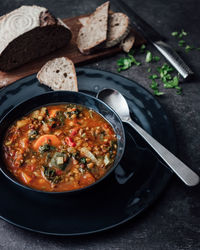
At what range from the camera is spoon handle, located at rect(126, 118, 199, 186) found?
3.31m

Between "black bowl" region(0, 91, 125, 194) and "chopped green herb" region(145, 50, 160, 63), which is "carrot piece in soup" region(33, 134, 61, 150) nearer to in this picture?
"black bowl" region(0, 91, 125, 194)

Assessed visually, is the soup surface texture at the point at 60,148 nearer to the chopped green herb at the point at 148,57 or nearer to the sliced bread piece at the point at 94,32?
the sliced bread piece at the point at 94,32

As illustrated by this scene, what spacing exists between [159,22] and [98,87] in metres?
2.56

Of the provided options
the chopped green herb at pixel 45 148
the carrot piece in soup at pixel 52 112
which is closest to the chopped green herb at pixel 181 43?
the carrot piece in soup at pixel 52 112

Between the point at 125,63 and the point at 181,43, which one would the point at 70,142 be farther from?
the point at 181,43

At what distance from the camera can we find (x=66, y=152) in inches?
139

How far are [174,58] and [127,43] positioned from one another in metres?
0.86

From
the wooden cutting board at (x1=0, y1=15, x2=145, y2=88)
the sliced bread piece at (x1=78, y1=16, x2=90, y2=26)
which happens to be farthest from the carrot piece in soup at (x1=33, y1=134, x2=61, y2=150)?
the sliced bread piece at (x1=78, y1=16, x2=90, y2=26)

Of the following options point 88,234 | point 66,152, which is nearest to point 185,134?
point 66,152

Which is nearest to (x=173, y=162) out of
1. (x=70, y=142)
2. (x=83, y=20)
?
(x=70, y=142)

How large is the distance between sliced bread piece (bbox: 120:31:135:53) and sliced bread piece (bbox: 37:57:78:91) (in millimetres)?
1205


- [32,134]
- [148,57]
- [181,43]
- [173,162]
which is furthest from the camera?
[181,43]

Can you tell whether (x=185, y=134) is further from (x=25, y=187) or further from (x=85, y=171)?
(x=25, y=187)

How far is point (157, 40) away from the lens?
217 inches
